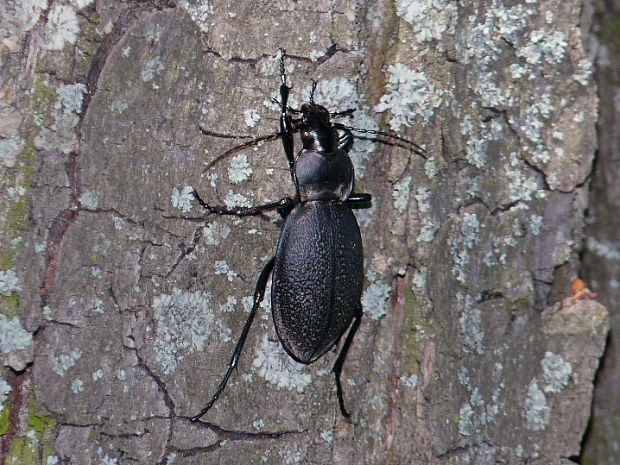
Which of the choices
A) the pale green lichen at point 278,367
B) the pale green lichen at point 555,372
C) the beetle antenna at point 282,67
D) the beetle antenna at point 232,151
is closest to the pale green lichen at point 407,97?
the beetle antenna at point 282,67

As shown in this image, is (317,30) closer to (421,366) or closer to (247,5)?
(247,5)

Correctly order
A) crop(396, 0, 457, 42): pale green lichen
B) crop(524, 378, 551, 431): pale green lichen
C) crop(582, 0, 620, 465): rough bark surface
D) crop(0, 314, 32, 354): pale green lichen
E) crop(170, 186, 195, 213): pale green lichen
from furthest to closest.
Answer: crop(582, 0, 620, 465): rough bark surface → crop(524, 378, 551, 431): pale green lichen → crop(396, 0, 457, 42): pale green lichen → crop(170, 186, 195, 213): pale green lichen → crop(0, 314, 32, 354): pale green lichen

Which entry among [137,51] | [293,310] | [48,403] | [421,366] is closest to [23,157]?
[137,51]

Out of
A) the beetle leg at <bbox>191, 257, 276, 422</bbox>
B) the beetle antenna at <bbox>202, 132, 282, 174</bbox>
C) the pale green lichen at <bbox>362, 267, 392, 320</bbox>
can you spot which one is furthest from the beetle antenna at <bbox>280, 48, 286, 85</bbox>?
the pale green lichen at <bbox>362, 267, 392, 320</bbox>

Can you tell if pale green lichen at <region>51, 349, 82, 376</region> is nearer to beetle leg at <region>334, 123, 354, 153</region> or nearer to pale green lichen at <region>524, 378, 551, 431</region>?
beetle leg at <region>334, 123, 354, 153</region>

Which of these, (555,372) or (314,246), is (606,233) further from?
(314,246)

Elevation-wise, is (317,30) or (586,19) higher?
(586,19)
